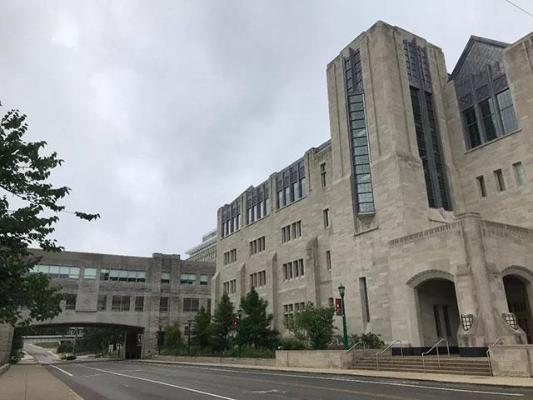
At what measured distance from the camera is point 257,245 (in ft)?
186

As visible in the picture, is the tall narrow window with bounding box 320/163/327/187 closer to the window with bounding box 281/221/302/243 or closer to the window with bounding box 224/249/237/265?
the window with bounding box 281/221/302/243

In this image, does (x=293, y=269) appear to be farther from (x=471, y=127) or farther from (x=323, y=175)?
(x=471, y=127)

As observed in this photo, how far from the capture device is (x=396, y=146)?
35500mm

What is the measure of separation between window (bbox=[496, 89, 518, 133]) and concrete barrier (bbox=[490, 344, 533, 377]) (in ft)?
72.4

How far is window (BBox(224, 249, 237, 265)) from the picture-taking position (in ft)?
205

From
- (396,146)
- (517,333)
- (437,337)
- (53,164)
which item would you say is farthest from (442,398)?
(396,146)

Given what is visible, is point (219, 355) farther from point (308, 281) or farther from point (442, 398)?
point (442, 398)

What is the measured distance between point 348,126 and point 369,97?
321cm

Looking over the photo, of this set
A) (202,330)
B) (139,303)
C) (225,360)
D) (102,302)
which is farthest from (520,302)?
(102,302)

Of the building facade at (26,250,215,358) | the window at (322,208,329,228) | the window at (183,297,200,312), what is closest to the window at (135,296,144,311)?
the building facade at (26,250,215,358)

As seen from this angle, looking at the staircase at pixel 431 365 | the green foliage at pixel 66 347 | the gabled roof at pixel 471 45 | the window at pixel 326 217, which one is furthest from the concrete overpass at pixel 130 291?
the green foliage at pixel 66 347

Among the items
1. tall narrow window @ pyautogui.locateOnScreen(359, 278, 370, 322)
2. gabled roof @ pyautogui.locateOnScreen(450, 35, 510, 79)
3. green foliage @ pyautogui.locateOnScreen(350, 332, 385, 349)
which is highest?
gabled roof @ pyautogui.locateOnScreen(450, 35, 510, 79)

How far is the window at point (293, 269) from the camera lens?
4700cm

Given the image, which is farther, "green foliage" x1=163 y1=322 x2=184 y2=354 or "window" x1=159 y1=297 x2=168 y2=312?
"window" x1=159 y1=297 x2=168 y2=312
